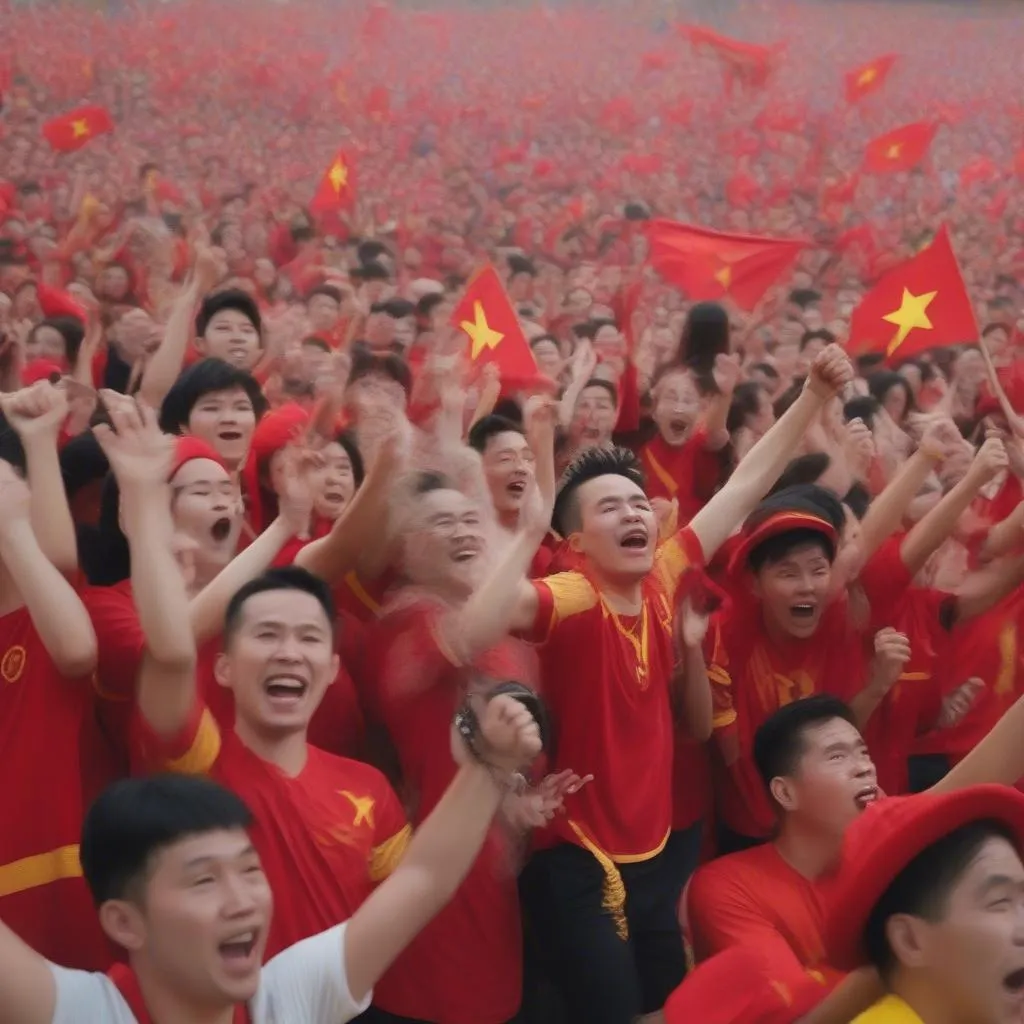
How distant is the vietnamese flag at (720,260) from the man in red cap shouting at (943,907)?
3376mm

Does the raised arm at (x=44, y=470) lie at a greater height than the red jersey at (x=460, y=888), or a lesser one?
greater

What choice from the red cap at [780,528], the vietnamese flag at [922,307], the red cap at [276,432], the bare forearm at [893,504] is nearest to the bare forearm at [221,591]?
the red cap at [276,432]

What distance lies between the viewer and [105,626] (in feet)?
6.74

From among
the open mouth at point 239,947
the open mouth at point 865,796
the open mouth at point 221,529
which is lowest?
the open mouth at point 865,796

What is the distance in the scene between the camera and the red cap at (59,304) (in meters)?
4.43

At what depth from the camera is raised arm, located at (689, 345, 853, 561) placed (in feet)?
8.73

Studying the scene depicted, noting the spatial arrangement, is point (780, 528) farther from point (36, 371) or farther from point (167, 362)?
point (36, 371)

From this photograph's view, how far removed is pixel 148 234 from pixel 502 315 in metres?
2.68

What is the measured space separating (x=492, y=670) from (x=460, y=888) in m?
0.33

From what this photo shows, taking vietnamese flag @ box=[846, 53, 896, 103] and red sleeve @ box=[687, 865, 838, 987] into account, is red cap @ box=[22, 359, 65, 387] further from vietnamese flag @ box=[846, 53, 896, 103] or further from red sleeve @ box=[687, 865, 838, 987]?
vietnamese flag @ box=[846, 53, 896, 103]

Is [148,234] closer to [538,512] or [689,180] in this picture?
[538,512]

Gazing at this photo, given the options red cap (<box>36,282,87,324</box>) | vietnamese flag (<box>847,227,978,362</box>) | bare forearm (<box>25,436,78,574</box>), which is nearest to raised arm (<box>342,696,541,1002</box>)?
bare forearm (<box>25,436,78,574</box>)

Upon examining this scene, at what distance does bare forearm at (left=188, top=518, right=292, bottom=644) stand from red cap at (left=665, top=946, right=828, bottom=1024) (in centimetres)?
83

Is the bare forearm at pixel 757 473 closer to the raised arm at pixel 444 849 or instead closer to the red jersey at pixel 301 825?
the red jersey at pixel 301 825
